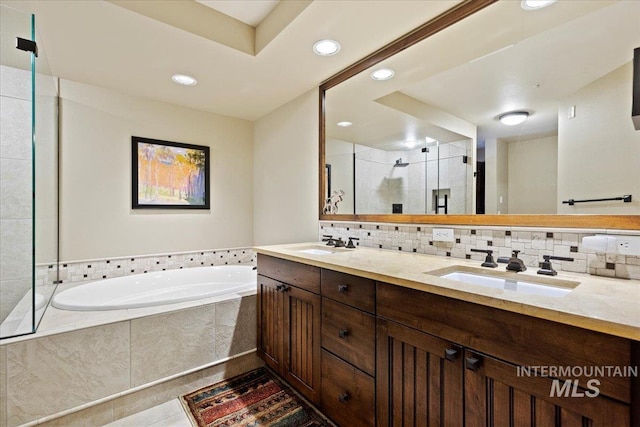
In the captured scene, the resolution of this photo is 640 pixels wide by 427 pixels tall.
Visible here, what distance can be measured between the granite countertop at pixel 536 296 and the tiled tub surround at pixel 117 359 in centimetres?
102

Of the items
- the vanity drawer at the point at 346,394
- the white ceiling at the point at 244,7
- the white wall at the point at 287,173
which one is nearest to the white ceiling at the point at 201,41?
the white ceiling at the point at 244,7

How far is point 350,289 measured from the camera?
1421 millimetres

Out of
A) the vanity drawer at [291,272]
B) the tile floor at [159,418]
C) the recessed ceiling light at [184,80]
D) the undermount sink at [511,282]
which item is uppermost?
the recessed ceiling light at [184,80]

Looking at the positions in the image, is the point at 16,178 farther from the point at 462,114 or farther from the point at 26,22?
the point at 462,114

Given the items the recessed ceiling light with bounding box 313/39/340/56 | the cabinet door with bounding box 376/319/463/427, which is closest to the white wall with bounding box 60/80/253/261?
the recessed ceiling light with bounding box 313/39/340/56

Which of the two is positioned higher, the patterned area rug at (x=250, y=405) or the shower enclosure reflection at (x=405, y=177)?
the shower enclosure reflection at (x=405, y=177)

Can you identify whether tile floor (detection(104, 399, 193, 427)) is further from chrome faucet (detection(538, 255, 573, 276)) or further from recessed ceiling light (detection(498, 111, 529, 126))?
recessed ceiling light (detection(498, 111, 529, 126))

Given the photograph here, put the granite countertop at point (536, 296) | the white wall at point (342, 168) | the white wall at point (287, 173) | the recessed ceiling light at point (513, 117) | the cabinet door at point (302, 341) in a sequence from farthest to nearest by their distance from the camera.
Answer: the white wall at point (287, 173)
the white wall at point (342, 168)
the cabinet door at point (302, 341)
the recessed ceiling light at point (513, 117)
the granite countertop at point (536, 296)

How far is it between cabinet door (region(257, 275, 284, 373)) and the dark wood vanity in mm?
99

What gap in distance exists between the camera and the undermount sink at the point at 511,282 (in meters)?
1.14

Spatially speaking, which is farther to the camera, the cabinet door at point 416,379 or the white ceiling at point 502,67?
the white ceiling at point 502,67

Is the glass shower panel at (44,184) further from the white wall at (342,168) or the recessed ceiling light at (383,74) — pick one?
the recessed ceiling light at (383,74)

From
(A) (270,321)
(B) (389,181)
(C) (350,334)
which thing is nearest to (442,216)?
(B) (389,181)

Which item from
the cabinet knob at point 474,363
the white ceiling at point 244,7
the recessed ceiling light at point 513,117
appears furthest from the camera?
the white ceiling at point 244,7
